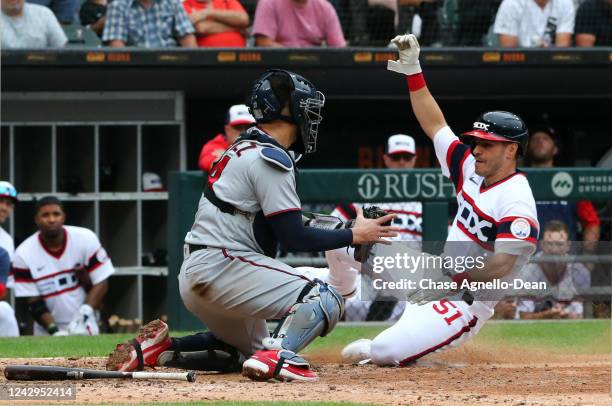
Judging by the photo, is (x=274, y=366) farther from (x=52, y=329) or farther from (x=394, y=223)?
(x=52, y=329)

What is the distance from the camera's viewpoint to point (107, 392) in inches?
185

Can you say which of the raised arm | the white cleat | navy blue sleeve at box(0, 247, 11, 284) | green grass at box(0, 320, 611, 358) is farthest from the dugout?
the white cleat

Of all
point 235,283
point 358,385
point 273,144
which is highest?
point 273,144

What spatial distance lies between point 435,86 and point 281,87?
5672 millimetres

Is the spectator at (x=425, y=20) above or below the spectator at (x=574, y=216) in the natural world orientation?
above

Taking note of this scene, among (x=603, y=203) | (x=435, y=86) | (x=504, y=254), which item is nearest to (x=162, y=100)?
(x=435, y=86)

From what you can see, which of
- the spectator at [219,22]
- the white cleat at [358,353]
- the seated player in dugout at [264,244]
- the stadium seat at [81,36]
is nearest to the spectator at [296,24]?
the spectator at [219,22]

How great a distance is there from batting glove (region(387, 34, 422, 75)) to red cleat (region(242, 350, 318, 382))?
77.0 inches

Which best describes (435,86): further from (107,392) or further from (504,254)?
(107,392)

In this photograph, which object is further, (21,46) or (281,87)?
(21,46)

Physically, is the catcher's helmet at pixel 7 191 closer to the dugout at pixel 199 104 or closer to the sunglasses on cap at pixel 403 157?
the dugout at pixel 199 104

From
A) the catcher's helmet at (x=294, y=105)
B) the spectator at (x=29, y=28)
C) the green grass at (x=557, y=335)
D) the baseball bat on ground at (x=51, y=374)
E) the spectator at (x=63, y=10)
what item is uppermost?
the spectator at (x=63, y=10)

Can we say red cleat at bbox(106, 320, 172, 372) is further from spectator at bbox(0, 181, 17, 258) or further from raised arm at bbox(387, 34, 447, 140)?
spectator at bbox(0, 181, 17, 258)

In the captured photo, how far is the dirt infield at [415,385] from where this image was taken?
462cm
